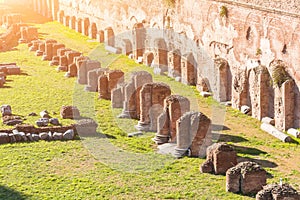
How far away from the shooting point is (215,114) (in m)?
20.8

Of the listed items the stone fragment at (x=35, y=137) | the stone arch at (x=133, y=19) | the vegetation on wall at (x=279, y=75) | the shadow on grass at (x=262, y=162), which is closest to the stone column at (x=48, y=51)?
the stone arch at (x=133, y=19)

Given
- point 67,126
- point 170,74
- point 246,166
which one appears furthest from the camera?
point 170,74

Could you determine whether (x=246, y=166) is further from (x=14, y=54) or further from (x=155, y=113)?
(x=14, y=54)

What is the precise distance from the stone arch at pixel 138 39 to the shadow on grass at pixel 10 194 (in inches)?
562

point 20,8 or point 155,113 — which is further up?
point 20,8

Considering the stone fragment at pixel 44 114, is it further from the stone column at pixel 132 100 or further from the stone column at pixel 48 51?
the stone column at pixel 48 51

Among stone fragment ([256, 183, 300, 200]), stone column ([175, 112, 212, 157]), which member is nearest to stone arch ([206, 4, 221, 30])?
stone column ([175, 112, 212, 157])

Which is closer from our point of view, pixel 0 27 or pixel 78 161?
pixel 78 161

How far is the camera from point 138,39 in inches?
1141

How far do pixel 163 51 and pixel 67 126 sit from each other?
29.0 feet

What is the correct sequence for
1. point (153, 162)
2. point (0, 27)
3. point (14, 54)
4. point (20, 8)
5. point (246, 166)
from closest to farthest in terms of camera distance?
point (246, 166)
point (153, 162)
point (14, 54)
point (0, 27)
point (20, 8)

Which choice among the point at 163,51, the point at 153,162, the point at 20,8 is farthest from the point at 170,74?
the point at 20,8

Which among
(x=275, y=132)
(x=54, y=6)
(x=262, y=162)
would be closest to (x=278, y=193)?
(x=262, y=162)

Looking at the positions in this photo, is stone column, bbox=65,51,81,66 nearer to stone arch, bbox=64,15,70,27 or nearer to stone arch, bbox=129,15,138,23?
stone arch, bbox=129,15,138,23
